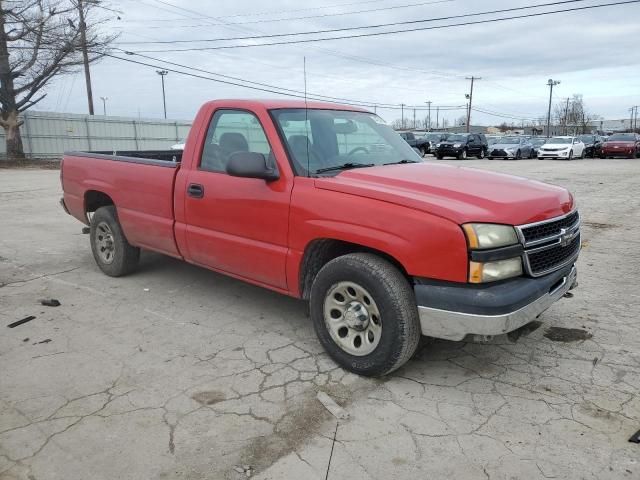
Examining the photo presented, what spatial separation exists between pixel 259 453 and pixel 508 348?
7.24ft

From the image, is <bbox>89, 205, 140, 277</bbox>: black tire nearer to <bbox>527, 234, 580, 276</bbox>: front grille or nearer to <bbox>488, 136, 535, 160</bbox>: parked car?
<bbox>527, 234, 580, 276</bbox>: front grille

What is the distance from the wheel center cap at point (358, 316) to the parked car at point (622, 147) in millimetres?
34059

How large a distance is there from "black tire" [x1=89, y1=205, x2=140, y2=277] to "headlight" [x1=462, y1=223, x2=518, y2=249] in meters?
3.97

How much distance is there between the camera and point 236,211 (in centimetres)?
411

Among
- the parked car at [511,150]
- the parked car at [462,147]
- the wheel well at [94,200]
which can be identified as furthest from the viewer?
the parked car at [462,147]

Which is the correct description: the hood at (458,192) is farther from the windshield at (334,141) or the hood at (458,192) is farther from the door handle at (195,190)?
the door handle at (195,190)

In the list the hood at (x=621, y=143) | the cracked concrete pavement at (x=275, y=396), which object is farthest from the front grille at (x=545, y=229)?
the hood at (x=621, y=143)

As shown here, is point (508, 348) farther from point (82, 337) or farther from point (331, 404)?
point (82, 337)

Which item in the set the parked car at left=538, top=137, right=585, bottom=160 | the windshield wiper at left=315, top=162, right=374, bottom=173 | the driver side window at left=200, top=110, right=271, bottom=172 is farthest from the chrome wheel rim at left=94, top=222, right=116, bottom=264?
the parked car at left=538, top=137, right=585, bottom=160

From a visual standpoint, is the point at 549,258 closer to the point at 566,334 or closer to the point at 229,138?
the point at 566,334

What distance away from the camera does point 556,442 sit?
2.81m

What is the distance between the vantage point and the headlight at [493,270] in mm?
2984

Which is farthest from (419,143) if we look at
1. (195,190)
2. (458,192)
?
(458,192)

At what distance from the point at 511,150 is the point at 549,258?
3000 cm
